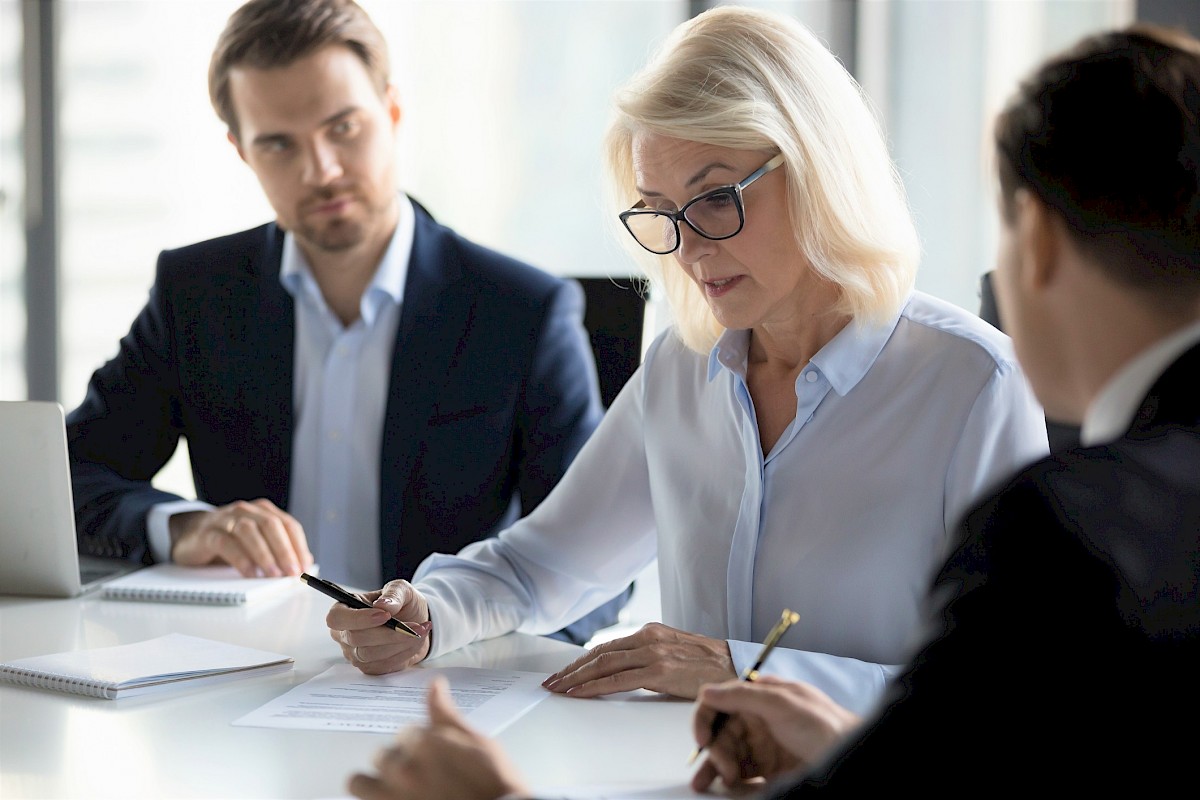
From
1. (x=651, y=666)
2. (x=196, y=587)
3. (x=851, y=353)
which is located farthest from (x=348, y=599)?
(x=851, y=353)

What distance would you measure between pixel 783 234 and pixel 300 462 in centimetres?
140

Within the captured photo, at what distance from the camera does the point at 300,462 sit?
2.71m

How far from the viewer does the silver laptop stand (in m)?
1.98

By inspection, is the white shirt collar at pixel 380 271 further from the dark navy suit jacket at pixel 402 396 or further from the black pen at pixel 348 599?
the black pen at pixel 348 599

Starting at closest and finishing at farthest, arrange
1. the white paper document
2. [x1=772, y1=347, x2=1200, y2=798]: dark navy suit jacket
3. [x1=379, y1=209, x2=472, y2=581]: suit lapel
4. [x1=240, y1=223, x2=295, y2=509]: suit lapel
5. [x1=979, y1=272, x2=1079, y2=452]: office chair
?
[x1=772, y1=347, x2=1200, y2=798]: dark navy suit jacket < the white paper document < [x1=979, y1=272, x2=1079, y2=452]: office chair < [x1=379, y1=209, x2=472, y2=581]: suit lapel < [x1=240, y1=223, x2=295, y2=509]: suit lapel

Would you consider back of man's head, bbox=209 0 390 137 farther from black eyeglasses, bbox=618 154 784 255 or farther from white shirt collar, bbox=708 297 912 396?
white shirt collar, bbox=708 297 912 396

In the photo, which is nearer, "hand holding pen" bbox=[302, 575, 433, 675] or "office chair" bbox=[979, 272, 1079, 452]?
"hand holding pen" bbox=[302, 575, 433, 675]

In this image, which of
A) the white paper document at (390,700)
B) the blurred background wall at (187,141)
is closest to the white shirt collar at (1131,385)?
the white paper document at (390,700)

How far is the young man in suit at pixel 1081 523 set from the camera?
721mm

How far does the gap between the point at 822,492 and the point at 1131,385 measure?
85 centimetres

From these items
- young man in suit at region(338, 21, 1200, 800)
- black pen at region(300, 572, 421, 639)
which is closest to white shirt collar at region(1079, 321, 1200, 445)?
young man in suit at region(338, 21, 1200, 800)

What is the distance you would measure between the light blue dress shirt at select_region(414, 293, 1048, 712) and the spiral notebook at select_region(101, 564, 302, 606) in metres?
0.32

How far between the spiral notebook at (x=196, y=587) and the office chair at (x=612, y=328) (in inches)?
35.4

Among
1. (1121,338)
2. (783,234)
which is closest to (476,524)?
(783,234)
